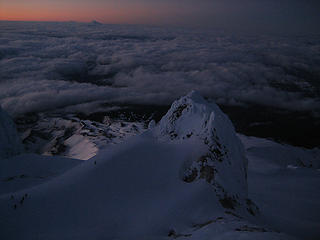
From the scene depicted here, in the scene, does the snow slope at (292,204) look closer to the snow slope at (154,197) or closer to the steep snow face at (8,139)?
the snow slope at (154,197)

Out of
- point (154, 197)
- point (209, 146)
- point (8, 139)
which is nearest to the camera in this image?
point (154, 197)

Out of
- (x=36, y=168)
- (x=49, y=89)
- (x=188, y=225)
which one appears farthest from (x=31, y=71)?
(x=188, y=225)

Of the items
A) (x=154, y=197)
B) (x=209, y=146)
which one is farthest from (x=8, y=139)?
(x=209, y=146)

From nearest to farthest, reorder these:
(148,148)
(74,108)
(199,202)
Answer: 1. (199,202)
2. (148,148)
3. (74,108)

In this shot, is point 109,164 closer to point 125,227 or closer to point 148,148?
point 148,148

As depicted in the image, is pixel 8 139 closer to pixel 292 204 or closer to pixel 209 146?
pixel 209 146
